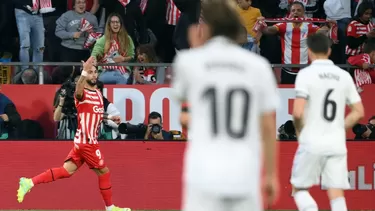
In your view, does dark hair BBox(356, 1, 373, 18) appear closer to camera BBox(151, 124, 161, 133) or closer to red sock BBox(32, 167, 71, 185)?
camera BBox(151, 124, 161, 133)

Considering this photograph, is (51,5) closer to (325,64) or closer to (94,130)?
(94,130)

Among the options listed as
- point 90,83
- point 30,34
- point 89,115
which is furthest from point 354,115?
point 30,34

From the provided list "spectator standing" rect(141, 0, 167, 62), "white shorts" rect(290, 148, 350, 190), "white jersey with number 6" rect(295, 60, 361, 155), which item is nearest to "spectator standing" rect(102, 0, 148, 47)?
"spectator standing" rect(141, 0, 167, 62)

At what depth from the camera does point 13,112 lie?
1569 cm

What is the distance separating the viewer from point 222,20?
21.2 feet

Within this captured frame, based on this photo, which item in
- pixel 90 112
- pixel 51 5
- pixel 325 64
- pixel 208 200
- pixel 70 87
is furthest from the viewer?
pixel 51 5

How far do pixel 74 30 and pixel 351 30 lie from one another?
14.0 ft

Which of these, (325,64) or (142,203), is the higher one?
(325,64)

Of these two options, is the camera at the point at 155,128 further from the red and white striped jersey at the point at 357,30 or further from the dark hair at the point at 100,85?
the red and white striped jersey at the point at 357,30

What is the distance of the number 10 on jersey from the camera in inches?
252

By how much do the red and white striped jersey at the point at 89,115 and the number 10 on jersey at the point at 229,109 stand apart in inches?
310

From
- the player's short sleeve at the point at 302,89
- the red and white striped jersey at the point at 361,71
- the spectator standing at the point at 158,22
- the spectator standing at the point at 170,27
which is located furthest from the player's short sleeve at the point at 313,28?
the player's short sleeve at the point at 302,89

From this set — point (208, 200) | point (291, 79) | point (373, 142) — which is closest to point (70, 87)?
point (291, 79)

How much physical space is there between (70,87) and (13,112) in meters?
1.03
